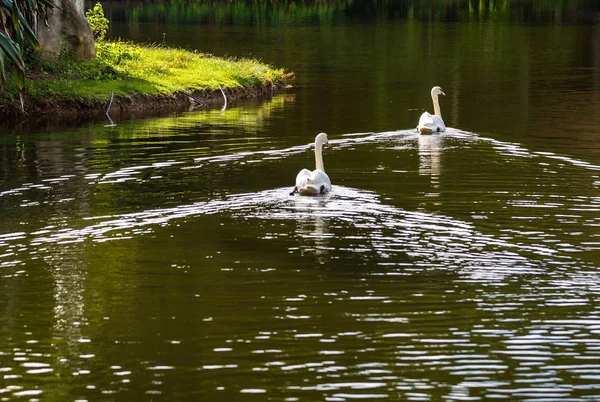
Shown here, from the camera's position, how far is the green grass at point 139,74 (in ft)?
118

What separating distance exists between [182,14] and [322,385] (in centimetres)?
7580

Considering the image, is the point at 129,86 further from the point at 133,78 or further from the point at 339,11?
the point at 339,11

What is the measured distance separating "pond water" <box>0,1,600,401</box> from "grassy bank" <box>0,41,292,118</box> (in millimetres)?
1874

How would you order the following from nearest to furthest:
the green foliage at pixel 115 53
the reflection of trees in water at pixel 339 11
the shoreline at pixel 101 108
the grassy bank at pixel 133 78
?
the shoreline at pixel 101 108, the grassy bank at pixel 133 78, the green foliage at pixel 115 53, the reflection of trees in water at pixel 339 11

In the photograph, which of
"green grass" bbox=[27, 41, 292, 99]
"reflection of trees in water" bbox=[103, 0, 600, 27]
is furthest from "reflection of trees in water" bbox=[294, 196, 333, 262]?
"reflection of trees in water" bbox=[103, 0, 600, 27]

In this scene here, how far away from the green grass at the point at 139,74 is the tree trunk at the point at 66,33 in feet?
2.17

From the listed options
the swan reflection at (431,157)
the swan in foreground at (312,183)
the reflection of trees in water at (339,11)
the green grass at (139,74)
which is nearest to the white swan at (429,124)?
the swan reflection at (431,157)

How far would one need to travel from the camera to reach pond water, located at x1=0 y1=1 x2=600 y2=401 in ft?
40.0

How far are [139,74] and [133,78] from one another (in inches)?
22.8

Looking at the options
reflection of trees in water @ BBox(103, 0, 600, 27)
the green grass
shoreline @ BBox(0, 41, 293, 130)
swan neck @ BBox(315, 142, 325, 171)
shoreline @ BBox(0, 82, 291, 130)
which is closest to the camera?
swan neck @ BBox(315, 142, 325, 171)

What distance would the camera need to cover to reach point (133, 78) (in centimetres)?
3841

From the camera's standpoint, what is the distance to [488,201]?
2100cm

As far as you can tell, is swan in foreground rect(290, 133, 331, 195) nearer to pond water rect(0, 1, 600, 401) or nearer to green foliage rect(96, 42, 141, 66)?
pond water rect(0, 1, 600, 401)

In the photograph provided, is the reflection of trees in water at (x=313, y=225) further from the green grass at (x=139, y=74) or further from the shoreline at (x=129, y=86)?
the green grass at (x=139, y=74)
